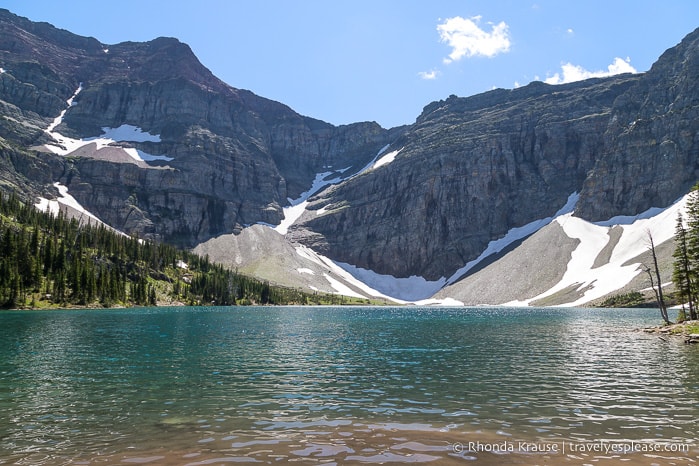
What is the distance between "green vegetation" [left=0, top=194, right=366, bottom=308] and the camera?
112 metres

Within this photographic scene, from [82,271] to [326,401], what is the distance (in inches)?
4816

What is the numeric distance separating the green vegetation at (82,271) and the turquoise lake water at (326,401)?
8160cm

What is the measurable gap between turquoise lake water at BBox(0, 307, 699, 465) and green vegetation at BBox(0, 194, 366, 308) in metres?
81.6

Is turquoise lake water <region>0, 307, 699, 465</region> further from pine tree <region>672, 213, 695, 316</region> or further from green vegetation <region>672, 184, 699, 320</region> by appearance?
pine tree <region>672, 213, 695, 316</region>

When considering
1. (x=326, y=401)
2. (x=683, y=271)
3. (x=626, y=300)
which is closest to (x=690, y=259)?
(x=683, y=271)

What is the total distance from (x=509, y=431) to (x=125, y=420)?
49.3ft

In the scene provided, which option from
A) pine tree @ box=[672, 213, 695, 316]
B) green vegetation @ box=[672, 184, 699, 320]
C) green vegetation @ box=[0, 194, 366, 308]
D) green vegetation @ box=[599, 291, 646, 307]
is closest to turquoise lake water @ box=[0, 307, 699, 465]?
green vegetation @ box=[672, 184, 699, 320]

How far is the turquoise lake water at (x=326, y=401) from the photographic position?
607 inches

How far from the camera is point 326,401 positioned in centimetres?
2262

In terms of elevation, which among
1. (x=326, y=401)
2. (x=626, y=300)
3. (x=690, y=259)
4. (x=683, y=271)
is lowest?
(x=626, y=300)

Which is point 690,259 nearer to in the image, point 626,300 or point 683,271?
point 683,271

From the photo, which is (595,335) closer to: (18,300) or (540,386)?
(540,386)

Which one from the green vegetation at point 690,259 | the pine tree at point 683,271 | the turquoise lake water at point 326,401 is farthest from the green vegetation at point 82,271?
the green vegetation at point 690,259

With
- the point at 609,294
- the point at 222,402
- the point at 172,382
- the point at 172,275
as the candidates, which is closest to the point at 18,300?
the point at 172,275
